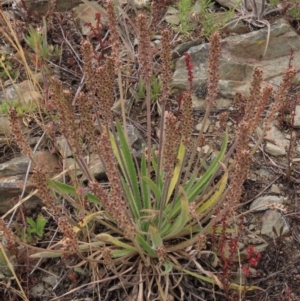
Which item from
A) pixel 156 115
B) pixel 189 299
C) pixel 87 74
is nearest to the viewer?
pixel 87 74

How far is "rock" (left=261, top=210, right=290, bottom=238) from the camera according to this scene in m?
2.50

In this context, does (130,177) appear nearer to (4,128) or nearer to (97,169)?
(97,169)

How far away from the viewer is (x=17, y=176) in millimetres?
2807

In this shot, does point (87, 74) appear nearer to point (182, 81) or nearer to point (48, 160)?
point (48, 160)

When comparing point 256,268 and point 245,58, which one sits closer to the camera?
point 256,268

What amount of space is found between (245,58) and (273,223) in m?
1.43

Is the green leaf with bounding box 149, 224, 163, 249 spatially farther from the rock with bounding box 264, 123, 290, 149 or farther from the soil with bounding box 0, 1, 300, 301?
the rock with bounding box 264, 123, 290, 149

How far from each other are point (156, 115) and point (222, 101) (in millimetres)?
434

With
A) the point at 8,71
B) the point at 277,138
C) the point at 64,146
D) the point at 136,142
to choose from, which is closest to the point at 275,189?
the point at 277,138

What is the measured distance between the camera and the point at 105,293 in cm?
235

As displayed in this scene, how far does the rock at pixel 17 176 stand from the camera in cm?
272

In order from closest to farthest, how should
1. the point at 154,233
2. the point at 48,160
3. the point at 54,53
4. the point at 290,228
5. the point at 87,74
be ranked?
the point at 87,74 → the point at 154,233 → the point at 290,228 → the point at 48,160 → the point at 54,53

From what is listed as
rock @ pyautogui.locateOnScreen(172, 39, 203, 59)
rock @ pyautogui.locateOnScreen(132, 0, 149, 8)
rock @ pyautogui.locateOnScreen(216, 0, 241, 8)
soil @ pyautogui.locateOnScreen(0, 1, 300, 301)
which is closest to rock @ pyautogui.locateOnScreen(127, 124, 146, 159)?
soil @ pyautogui.locateOnScreen(0, 1, 300, 301)

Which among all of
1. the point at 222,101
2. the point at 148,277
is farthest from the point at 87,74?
the point at 222,101
